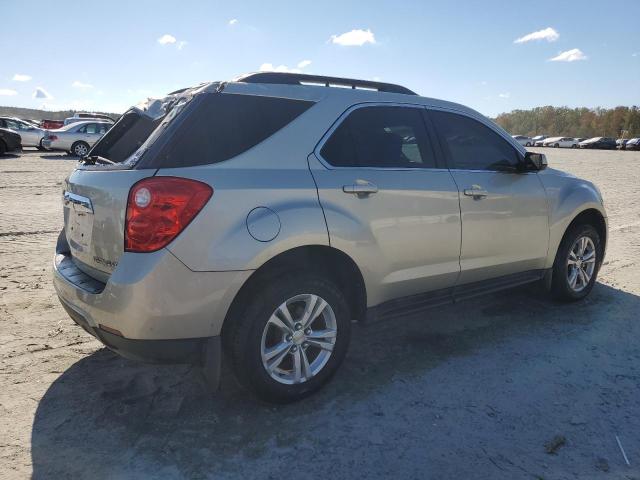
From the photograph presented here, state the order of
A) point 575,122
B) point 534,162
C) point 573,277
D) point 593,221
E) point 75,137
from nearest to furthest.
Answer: point 534,162 → point 573,277 → point 593,221 → point 75,137 → point 575,122

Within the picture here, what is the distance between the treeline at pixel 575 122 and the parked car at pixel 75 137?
6659 cm

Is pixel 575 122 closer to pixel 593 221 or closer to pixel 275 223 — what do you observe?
pixel 593 221

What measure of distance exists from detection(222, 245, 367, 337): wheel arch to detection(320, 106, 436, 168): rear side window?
57 centimetres

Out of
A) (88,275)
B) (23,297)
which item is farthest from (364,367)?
(23,297)

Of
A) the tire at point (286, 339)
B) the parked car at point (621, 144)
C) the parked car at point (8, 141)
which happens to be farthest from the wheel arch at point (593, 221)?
the parked car at point (621, 144)

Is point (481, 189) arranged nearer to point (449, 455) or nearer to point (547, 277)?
point (547, 277)

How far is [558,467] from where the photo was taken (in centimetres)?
255

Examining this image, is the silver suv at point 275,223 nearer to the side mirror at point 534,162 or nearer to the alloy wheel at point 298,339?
the alloy wheel at point 298,339

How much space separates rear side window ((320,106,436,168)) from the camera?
3.25 m

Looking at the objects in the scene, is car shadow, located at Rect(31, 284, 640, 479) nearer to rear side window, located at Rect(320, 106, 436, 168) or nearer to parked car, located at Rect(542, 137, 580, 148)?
rear side window, located at Rect(320, 106, 436, 168)

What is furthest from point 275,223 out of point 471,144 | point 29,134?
point 29,134

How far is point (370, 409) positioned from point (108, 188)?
1.94 meters

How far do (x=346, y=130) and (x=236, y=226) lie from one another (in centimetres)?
107

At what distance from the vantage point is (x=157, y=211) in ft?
8.44
